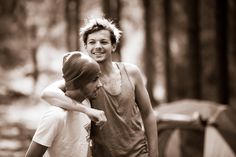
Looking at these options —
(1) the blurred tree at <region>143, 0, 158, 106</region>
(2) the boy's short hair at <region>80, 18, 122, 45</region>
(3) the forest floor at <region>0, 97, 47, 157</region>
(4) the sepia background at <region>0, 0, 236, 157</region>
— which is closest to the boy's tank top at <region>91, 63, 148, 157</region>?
(2) the boy's short hair at <region>80, 18, 122, 45</region>

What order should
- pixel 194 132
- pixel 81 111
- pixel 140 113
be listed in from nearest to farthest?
1. pixel 81 111
2. pixel 140 113
3. pixel 194 132

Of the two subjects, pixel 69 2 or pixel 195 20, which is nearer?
pixel 69 2

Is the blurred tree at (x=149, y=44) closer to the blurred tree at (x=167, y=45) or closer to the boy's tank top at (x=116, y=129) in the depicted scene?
the blurred tree at (x=167, y=45)

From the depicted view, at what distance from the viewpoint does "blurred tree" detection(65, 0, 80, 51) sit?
5102 millimetres

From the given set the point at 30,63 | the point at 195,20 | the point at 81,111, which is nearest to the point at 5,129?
the point at 30,63

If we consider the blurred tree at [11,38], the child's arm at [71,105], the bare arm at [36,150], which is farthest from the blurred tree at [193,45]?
the bare arm at [36,150]

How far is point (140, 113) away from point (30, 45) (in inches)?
121

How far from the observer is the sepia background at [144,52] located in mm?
4988

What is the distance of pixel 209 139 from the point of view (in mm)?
4195

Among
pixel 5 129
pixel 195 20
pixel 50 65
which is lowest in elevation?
pixel 5 129

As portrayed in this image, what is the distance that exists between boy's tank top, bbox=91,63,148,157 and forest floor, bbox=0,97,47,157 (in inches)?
119

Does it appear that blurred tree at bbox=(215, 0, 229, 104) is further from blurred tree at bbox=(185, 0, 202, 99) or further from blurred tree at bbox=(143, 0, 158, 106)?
blurred tree at bbox=(143, 0, 158, 106)

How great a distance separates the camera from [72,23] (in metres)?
5.12

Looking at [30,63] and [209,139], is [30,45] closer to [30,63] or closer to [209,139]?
[30,63]
